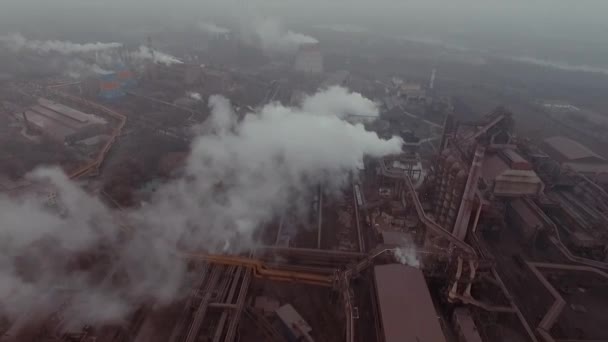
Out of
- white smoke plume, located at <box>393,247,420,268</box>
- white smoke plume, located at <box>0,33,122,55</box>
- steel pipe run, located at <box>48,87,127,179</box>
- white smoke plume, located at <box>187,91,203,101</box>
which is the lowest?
steel pipe run, located at <box>48,87,127,179</box>

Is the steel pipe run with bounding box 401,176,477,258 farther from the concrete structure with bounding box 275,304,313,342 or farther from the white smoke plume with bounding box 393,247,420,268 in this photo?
the concrete structure with bounding box 275,304,313,342

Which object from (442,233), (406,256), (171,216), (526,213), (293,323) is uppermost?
(442,233)

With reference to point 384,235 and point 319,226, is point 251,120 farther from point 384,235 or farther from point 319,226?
point 384,235

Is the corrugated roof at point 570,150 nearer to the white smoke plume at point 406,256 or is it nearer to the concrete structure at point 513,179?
the concrete structure at point 513,179

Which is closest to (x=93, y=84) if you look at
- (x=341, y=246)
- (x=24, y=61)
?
(x=24, y=61)

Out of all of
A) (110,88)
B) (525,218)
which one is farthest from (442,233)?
(110,88)

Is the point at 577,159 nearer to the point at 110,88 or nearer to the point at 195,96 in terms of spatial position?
the point at 195,96

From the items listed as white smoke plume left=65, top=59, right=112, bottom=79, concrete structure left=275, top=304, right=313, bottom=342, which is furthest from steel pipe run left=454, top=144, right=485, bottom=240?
white smoke plume left=65, top=59, right=112, bottom=79
